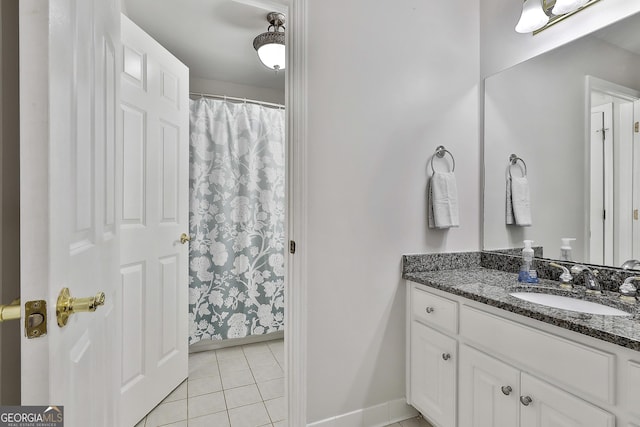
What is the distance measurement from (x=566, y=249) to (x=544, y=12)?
1147 millimetres

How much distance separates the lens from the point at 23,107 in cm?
51

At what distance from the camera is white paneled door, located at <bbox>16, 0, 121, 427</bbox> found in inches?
20.4

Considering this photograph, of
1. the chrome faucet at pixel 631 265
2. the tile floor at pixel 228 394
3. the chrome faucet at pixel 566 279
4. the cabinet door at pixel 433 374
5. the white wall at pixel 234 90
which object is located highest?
the white wall at pixel 234 90

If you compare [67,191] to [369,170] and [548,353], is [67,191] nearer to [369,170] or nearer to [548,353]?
[369,170]

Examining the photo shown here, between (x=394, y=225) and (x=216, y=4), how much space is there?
1.67 meters

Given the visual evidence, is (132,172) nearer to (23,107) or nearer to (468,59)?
(23,107)

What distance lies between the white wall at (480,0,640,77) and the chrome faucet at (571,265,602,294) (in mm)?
1060

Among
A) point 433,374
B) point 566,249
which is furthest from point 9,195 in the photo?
point 566,249

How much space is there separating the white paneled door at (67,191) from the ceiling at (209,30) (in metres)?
0.95

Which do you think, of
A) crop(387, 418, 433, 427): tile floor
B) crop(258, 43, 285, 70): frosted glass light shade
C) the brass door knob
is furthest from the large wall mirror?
the brass door knob

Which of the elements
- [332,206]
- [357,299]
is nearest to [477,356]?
[357,299]

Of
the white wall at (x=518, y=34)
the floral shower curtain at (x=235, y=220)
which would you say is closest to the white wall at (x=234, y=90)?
the floral shower curtain at (x=235, y=220)

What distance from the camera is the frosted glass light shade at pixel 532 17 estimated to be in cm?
154

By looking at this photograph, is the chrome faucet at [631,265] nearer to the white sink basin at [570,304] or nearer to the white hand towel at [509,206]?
the white sink basin at [570,304]
